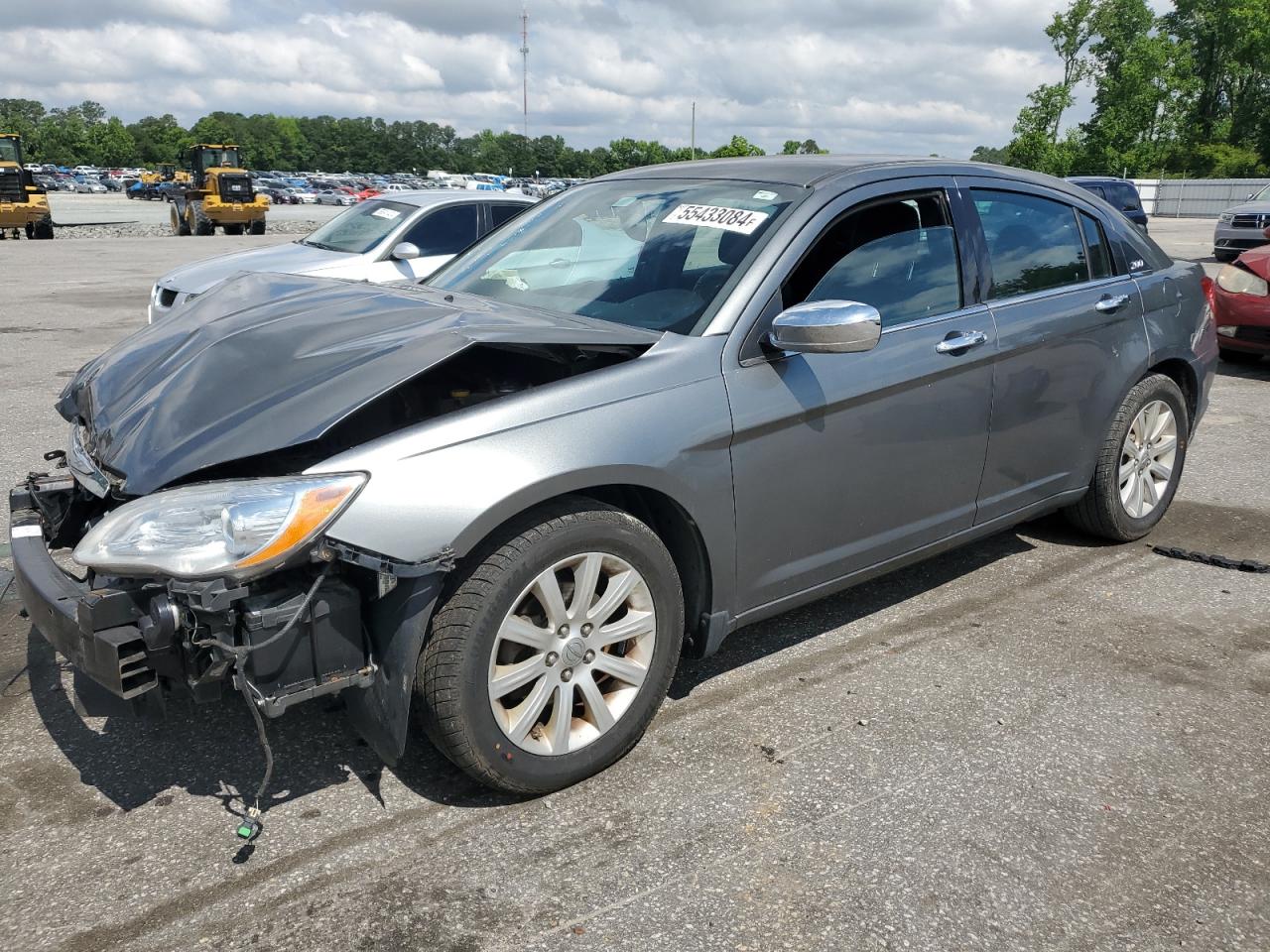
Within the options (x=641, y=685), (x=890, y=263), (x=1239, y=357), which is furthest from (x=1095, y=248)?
(x=1239, y=357)

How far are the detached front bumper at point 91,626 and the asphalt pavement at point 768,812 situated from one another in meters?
0.53

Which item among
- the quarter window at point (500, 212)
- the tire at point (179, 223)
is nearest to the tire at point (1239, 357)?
the quarter window at point (500, 212)

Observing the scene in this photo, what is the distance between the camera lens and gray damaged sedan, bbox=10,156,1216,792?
8.09 feet

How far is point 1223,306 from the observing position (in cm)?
912

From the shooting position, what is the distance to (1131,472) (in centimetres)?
473

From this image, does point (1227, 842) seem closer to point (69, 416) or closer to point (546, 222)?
point (546, 222)

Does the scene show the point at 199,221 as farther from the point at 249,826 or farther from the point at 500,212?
the point at 249,826

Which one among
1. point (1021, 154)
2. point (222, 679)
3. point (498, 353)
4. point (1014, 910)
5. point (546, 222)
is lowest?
point (1014, 910)

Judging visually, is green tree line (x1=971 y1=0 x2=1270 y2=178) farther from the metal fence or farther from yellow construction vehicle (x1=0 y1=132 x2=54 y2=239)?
yellow construction vehicle (x1=0 y1=132 x2=54 y2=239)

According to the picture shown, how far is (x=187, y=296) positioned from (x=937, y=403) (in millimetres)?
7188

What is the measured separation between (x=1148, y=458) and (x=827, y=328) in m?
2.51

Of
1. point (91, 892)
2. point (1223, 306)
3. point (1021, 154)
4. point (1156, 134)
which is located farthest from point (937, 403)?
point (1156, 134)

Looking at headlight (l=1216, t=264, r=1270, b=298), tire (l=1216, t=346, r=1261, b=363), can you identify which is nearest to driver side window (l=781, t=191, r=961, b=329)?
headlight (l=1216, t=264, r=1270, b=298)

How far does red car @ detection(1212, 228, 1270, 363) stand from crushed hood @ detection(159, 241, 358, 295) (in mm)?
7500
